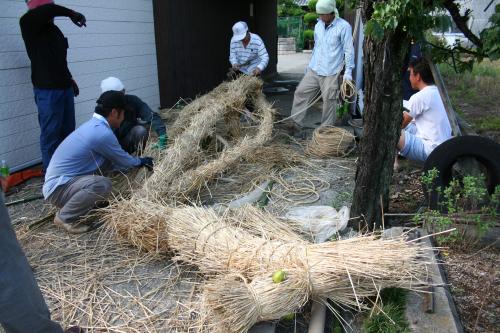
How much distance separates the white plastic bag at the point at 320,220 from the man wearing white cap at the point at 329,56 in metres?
2.63

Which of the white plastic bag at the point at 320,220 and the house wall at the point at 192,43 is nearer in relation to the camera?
the white plastic bag at the point at 320,220

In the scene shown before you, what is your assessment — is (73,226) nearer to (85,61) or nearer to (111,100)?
(111,100)

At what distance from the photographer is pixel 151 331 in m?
2.52

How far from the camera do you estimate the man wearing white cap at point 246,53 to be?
22.6ft

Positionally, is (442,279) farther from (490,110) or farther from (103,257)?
(490,110)

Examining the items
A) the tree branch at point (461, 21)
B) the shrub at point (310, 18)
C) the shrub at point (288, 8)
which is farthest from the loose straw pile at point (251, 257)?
the shrub at point (288, 8)

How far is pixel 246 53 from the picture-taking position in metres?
6.99

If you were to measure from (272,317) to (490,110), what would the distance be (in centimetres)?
715

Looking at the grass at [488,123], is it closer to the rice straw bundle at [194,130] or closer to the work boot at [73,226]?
the rice straw bundle at [194,130]

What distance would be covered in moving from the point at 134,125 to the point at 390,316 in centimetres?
362

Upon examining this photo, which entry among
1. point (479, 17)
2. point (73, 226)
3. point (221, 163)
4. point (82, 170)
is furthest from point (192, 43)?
point (73, 226)

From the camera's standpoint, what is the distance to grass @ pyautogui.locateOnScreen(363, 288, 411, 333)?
96.3 inches

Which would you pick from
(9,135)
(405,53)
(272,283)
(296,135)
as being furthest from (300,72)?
(272,283)

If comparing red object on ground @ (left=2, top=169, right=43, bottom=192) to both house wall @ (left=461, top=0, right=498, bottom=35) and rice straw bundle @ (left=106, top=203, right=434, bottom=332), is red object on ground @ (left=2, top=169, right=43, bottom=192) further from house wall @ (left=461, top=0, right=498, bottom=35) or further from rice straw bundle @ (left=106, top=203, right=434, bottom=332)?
house wall @ (left=461, top=0, right=498, bottom=35)
